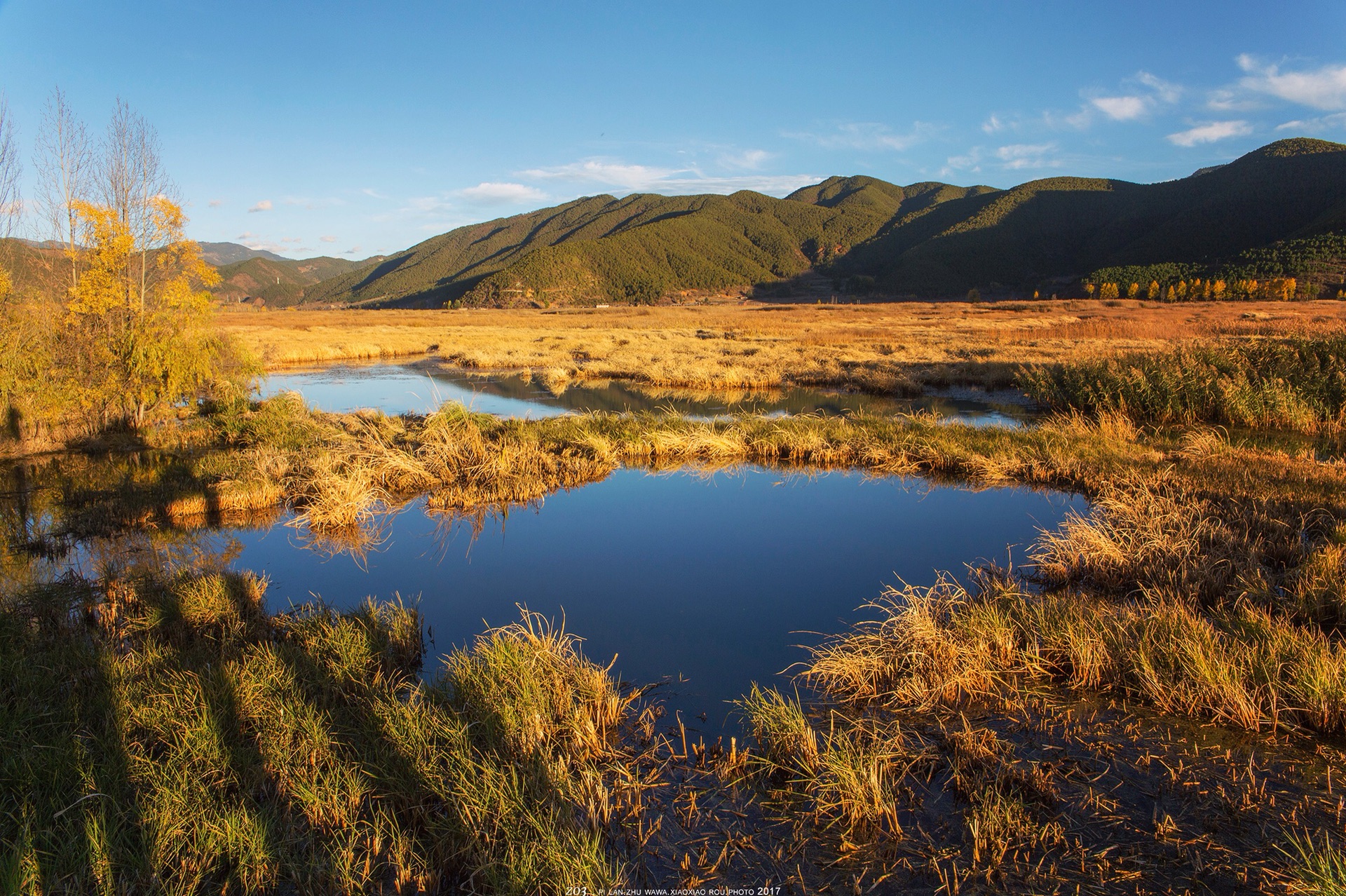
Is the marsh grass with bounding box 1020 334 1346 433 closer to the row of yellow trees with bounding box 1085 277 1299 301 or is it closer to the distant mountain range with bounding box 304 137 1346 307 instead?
the row of yellow trees with bounding box 1085 277 1299 301

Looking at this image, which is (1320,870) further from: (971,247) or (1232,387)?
(971,247)

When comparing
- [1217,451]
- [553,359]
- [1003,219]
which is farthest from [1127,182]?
[1217,451]

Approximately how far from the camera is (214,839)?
10.5 ft

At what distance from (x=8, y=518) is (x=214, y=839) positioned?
8.73 meters

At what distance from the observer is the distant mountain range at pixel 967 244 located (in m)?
92.3

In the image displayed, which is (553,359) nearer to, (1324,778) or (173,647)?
(173,647)

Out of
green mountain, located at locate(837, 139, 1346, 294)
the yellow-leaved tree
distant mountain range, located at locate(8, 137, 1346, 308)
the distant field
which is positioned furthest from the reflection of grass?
green mountain, located at locate(837, 139, 1346, 294)

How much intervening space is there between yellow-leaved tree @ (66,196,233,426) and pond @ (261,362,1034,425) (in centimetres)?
351

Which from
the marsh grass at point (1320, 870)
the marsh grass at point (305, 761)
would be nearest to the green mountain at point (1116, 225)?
the marsh grass at point (1320, 870)

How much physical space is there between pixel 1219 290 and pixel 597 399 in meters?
69.6

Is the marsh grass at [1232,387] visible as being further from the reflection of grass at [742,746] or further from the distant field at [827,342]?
the reflection of grass at [742,746]

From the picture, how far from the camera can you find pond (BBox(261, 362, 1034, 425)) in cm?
1881

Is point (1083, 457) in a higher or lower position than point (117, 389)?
lower

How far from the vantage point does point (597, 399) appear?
72.5 ft
